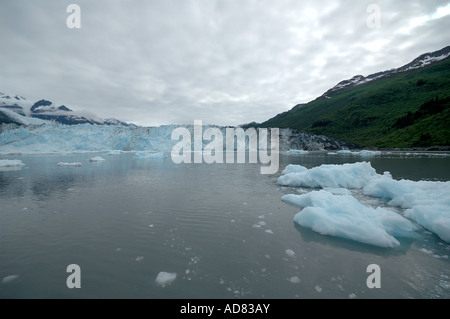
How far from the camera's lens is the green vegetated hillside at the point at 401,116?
65.5 metres

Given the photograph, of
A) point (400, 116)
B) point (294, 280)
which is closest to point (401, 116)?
point (400, 116)

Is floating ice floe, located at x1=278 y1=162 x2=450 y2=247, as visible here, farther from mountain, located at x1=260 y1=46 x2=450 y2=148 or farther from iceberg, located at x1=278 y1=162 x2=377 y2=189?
mountain, located at x1=260 y1=46 x2=450 y2=148

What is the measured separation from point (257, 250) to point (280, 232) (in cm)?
153

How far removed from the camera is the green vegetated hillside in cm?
6550

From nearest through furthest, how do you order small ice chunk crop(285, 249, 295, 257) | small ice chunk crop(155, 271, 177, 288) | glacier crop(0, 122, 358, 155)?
small ice chunk crop(155, 271, 177, 288), small ice chunk crop(285, 249, 295, 257), glacier crop(0, 122, 358, 155)

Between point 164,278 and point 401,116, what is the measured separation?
111410 millimetres

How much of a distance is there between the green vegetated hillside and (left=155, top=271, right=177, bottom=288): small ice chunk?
77714mm

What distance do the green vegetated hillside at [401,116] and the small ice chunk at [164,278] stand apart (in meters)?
77.7

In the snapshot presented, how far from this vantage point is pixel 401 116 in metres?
88.0

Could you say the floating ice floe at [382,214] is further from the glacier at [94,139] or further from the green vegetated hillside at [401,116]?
the green vegetated hillside at [401,116]

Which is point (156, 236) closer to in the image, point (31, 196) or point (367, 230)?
point (367, 230)

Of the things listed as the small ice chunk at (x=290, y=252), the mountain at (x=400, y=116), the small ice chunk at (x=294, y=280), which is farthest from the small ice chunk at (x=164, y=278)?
the mountain at (x=400, y=116)

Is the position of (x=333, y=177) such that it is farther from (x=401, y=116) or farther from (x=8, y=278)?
(x=401, y=116)

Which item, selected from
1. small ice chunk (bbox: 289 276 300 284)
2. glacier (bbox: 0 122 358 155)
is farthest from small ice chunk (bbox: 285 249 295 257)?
glacier (bbox: 0 122 358 155)
